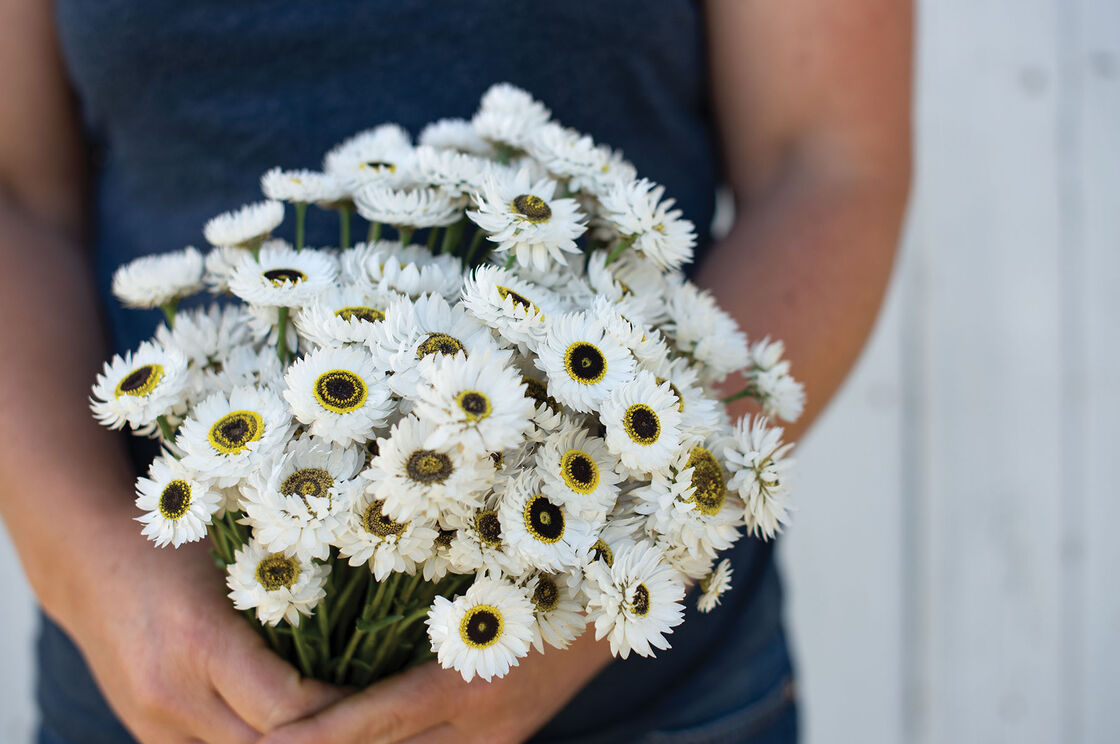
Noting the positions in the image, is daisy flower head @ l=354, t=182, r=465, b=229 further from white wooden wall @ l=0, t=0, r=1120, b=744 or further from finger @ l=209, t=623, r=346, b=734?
white wooden wall @ l=0, t=0, r=1120, b=744

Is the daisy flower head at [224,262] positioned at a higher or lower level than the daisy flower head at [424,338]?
lower

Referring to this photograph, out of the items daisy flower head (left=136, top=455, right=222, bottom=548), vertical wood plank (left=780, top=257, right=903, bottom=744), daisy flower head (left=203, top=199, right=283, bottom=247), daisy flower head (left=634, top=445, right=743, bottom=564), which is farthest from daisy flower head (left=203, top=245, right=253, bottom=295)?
vertical wood plank (left=780, top=257, right=903, bottom=744)

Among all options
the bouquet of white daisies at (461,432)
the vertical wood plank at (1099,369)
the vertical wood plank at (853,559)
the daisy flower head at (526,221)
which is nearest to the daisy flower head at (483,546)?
the bouquet of white daisies at (461,432)

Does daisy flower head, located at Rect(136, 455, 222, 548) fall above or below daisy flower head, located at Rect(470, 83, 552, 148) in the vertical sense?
below

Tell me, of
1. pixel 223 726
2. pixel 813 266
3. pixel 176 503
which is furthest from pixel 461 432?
pixel 813 266

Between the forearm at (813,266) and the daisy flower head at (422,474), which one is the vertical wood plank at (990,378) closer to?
the forearm at (813,266)

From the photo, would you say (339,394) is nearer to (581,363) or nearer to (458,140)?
(581,363)

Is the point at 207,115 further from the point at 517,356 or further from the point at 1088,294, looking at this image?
the point at 1088,294

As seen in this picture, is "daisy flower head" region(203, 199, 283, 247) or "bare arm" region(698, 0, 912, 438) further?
"bare arm" region(698, 0, 912, 438)
